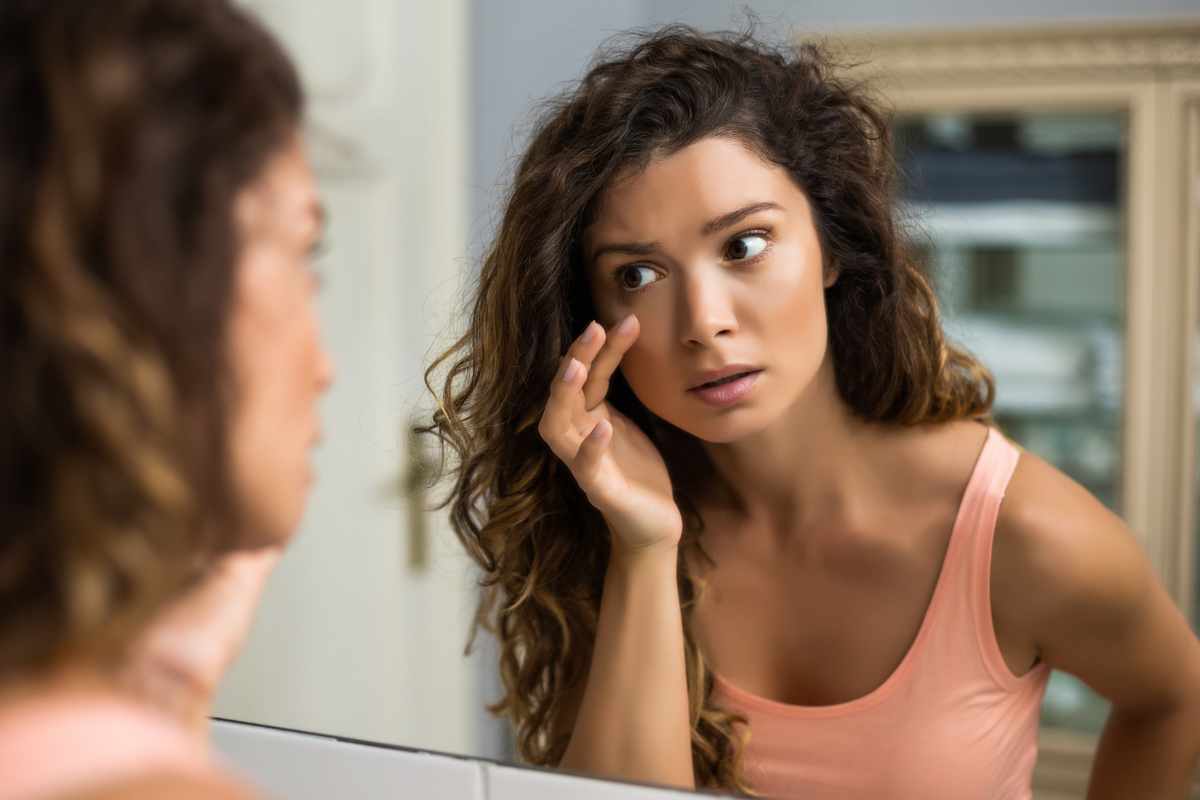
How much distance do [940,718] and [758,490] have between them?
124 mm

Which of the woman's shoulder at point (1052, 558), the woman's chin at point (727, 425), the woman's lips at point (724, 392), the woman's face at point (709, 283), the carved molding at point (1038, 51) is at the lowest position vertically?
the woman's shoulder at point (1052, 558)

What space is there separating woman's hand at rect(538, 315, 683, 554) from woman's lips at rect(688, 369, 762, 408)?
0.03 metres

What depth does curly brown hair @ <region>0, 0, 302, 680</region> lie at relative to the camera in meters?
0.17

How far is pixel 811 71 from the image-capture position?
0.44 meters

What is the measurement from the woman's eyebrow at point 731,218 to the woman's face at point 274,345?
0.61 ft

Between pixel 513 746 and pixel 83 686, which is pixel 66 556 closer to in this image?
pixel 83 686

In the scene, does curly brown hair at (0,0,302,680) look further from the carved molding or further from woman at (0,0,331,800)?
the carved molding

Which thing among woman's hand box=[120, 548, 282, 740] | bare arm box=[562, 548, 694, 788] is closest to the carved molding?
bare arm box=[562, 548, 694, 788]

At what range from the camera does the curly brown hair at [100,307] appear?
17 cm

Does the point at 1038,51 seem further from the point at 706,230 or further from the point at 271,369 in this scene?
the point at 271,369

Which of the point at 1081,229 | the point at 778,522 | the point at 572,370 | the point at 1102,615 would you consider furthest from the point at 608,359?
the point at 1081,229

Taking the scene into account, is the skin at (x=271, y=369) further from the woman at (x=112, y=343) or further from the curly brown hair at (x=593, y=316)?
the curly brown hair at (x=593, y=316)

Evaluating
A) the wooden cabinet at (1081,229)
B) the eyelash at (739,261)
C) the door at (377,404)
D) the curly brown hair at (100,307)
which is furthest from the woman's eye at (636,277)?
the wooden cabinet at (1081,229)

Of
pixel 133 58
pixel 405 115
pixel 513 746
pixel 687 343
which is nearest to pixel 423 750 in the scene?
pixel 513 746
